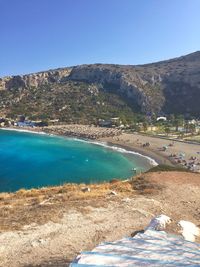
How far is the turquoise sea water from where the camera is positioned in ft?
187

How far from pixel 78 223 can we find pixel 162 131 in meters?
110

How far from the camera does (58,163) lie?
7419 centimetres

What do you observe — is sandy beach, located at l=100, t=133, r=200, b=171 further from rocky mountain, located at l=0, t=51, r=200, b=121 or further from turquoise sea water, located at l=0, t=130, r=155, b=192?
rocky mountain, located at l=0, t=51, r=200, b=121

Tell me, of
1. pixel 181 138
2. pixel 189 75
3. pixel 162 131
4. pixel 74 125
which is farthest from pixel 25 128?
pixel 189 75

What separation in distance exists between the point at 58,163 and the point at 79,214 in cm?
5830

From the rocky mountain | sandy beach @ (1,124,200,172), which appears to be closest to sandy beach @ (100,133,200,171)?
sandy beach @ (1,124,200,172)

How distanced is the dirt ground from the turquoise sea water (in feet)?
94.8

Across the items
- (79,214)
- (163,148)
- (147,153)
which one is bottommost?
(147,153)

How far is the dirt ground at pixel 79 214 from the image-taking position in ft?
42.4

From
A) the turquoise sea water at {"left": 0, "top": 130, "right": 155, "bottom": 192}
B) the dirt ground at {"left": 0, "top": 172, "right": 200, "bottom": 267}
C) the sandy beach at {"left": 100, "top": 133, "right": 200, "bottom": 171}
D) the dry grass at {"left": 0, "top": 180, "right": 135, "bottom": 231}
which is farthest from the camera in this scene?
the sandy beach at {"left": 100, "top": 133, "right": 200, "bottom": 171}

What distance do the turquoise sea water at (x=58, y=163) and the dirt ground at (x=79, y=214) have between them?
28905 mm

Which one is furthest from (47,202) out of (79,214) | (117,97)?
(117,97)

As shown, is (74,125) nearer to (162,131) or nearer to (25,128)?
(25,128)

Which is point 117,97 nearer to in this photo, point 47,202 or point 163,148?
point 163,148
